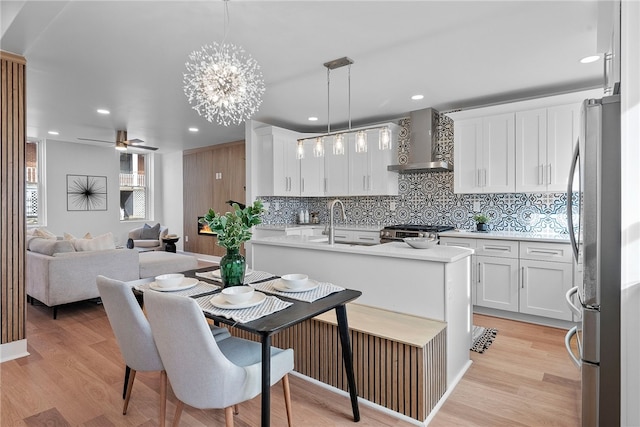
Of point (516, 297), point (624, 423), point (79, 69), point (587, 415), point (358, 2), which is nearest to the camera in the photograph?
point (624, 423)

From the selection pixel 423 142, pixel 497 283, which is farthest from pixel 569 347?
pixel 423 142

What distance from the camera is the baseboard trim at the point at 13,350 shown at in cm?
270

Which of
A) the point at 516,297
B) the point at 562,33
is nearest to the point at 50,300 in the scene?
the point at 516,297

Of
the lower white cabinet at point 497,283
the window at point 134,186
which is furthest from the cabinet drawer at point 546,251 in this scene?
the window at point 134,186

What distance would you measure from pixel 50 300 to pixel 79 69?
7.77 ft

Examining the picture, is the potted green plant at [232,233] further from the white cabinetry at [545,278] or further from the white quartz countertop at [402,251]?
the white cabinetry at [545,278]

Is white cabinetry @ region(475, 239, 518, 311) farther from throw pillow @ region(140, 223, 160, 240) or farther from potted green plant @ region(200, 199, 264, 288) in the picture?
throw pillow @ region(140, 223, 160, 240)

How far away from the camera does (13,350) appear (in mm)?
2750

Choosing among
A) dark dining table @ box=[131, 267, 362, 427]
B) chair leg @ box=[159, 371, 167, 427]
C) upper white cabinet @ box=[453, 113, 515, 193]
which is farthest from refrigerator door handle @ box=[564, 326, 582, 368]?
upper white cabinet @ box=[453, 113, 515, 193]

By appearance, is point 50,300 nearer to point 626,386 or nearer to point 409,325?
point 409,325

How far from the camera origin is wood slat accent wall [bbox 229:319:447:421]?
1930 mm

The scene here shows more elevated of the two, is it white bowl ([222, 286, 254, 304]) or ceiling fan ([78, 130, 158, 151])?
ceiling fan ([78, 130, 158, 151])

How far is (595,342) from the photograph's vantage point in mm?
1580

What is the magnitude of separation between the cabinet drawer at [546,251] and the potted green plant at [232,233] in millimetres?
2901
